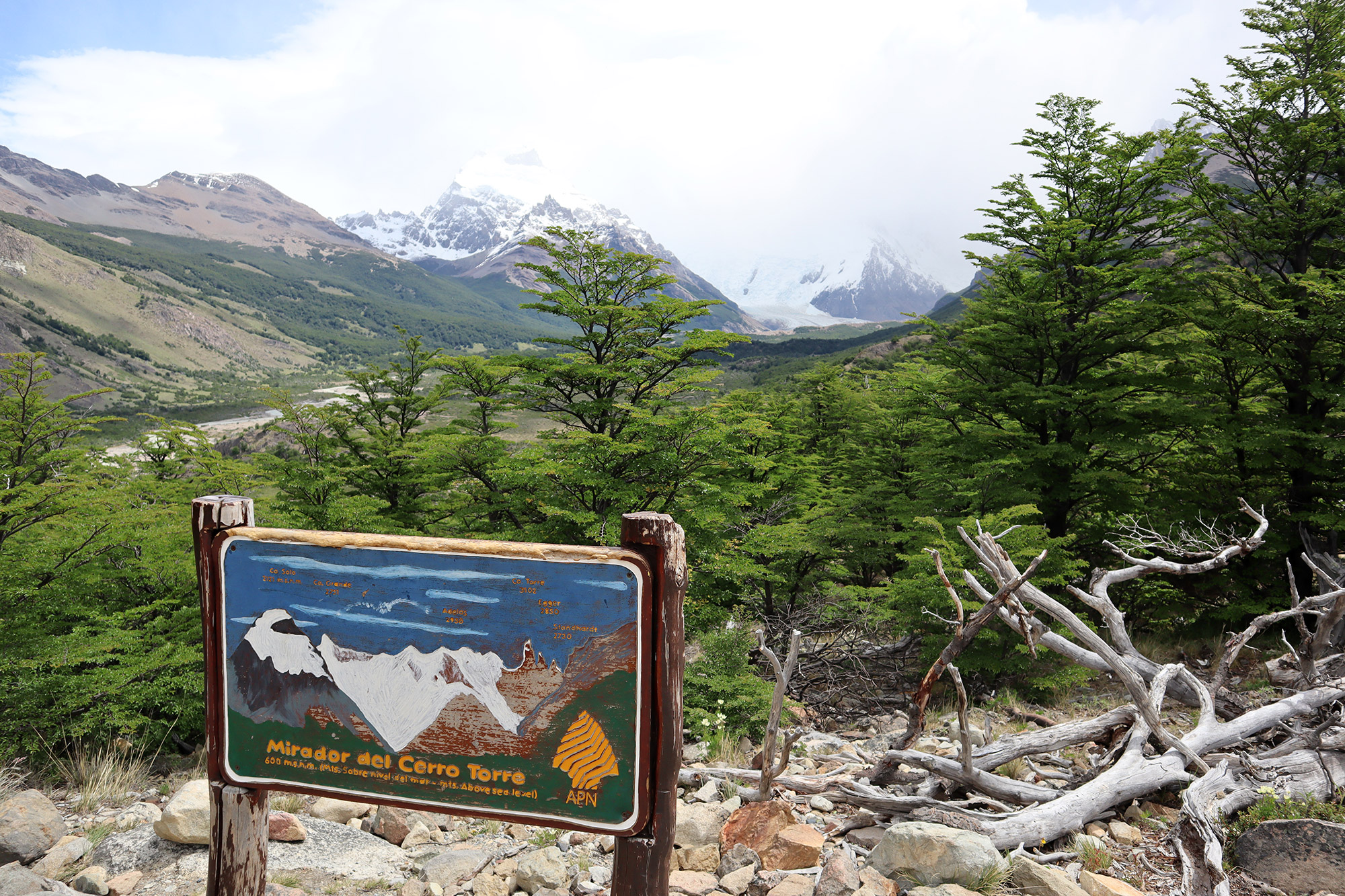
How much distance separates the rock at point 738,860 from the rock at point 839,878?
1.44 feet

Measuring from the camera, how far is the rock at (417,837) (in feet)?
15.1

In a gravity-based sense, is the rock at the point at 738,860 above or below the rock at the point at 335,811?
above

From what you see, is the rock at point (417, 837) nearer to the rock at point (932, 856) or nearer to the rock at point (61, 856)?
the rock at point (61, 856)

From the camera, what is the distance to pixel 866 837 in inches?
165

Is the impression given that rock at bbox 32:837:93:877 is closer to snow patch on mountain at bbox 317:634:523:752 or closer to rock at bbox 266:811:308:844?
rock at bbox 266:811:308:844

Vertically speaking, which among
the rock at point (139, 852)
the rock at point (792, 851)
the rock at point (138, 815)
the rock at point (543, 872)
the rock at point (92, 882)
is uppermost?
the rock at point (792, 851)

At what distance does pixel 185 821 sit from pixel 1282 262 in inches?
A: 614

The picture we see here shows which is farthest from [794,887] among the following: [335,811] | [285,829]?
[335,811]

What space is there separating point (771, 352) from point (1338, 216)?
121m

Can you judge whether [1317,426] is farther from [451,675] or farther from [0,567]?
[0,567]

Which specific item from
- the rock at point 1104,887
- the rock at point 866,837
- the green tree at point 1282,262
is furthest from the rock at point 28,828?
the green tree at point 1282,262

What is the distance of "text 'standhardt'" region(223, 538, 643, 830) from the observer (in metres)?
2.54

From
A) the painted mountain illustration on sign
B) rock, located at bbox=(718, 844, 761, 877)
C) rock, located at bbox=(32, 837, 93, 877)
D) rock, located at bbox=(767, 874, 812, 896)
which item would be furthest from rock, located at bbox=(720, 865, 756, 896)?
rock, located at bbox=(32, 837, 93, 877)

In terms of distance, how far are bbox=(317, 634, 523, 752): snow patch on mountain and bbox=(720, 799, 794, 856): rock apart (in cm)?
221
